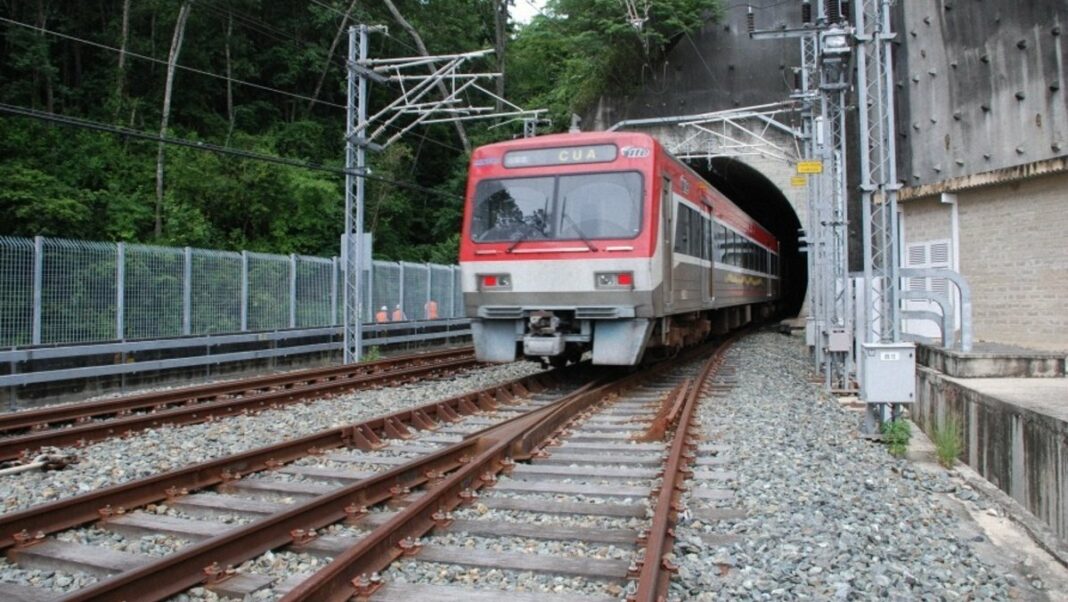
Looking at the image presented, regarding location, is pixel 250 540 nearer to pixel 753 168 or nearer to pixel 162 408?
pixel 162 408

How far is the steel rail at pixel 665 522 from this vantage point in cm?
415

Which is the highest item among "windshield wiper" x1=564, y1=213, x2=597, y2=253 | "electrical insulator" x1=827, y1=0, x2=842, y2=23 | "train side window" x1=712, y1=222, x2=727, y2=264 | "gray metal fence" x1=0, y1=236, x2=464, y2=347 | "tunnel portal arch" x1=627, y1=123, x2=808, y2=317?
"tunnel portal arch" x1=627, y1=123, x2=808, y2=317

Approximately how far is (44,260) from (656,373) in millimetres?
9718

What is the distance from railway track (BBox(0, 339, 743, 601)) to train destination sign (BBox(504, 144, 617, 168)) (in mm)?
3787

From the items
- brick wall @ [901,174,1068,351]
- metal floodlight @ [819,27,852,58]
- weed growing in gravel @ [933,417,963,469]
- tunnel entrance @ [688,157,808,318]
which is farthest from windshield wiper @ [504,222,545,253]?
tunnel entrance @ [688,157,808,318]

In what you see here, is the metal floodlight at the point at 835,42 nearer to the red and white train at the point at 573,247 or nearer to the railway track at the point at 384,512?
the red and white train at the point at 573,247

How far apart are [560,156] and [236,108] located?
2249 centimetres

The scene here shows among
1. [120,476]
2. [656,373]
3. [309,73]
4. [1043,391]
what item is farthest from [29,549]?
[309,73]

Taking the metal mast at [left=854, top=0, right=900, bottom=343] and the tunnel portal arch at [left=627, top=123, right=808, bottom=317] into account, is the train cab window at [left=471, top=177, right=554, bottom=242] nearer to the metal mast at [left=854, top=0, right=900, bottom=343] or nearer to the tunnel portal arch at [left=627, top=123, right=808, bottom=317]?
the metal mast at [left=854, top=0, right=900, bottom=343]

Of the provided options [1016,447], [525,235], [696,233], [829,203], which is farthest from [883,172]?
[696,233]

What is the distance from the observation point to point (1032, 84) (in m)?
17.0

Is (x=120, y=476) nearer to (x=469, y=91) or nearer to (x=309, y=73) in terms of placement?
(x=309, y=73)

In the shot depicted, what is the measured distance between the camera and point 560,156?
11.3 metres

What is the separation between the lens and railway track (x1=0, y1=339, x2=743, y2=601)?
170 inches
